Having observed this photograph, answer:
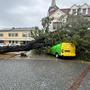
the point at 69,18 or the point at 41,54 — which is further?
the point at 69,18

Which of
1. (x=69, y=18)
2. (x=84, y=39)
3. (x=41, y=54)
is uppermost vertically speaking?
(x=69, y=18)

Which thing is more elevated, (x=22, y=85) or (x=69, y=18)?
(x=69, y=18)

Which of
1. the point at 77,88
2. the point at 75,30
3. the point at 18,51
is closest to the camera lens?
the point at 77,88

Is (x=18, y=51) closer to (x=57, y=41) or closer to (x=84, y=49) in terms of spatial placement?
(x=57, y=41)

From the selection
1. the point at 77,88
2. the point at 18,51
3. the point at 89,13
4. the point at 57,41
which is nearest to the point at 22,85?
the point at 77,88

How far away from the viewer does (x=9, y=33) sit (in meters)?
77.0

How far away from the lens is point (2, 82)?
40.1 feet

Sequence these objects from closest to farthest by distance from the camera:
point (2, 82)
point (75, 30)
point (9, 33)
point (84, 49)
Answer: point (2, 82) → point (84, 49) → point (75, 30) → point (9, 33)

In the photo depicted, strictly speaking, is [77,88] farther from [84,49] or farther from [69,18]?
[69,18]

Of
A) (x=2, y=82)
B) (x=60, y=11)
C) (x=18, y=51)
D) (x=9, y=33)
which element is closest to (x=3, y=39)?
(x=9, y=33)

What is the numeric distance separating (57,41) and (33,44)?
10.4ft

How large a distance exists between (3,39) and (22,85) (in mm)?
67990

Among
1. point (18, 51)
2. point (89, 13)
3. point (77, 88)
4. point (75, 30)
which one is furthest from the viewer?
point (89, 13)

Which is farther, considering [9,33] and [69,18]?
[9,33]
